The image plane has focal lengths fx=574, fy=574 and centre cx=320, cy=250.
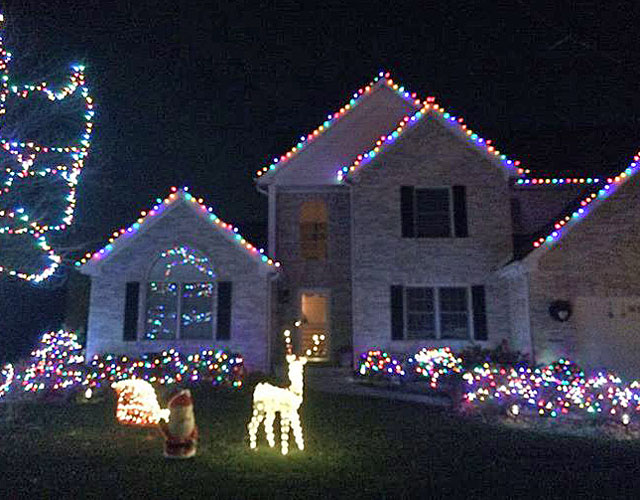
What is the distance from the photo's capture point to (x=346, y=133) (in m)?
16.5

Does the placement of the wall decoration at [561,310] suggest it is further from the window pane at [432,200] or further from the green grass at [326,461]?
the green grass at [326,461]

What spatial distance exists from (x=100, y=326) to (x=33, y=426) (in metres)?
5.10

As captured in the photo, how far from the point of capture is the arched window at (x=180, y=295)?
47.0 feet

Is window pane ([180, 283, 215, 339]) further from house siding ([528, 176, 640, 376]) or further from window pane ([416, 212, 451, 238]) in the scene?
house siding ([528, 176, 640, 376])

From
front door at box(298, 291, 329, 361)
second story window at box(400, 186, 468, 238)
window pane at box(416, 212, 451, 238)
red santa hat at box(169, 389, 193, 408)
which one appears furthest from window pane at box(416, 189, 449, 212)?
red santa hat at box(169, 389, 193, 408)

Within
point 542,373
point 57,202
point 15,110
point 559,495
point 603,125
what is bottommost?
point 559,495

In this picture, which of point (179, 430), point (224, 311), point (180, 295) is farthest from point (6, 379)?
point (179, 430)

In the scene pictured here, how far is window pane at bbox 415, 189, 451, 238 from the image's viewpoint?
48.4 ft

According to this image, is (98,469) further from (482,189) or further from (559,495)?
(482,189)

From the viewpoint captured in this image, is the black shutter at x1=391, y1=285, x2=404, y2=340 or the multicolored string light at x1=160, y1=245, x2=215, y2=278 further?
the multicolored string light at x1=160, y1=245, x2=215, y2=278

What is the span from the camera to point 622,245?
42.4 feet

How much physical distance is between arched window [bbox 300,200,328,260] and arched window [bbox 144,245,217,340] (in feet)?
10.2

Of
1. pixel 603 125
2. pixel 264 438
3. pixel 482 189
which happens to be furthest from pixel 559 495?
pixel 603 125

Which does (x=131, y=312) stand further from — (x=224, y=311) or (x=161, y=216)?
(x=161, y=216)
